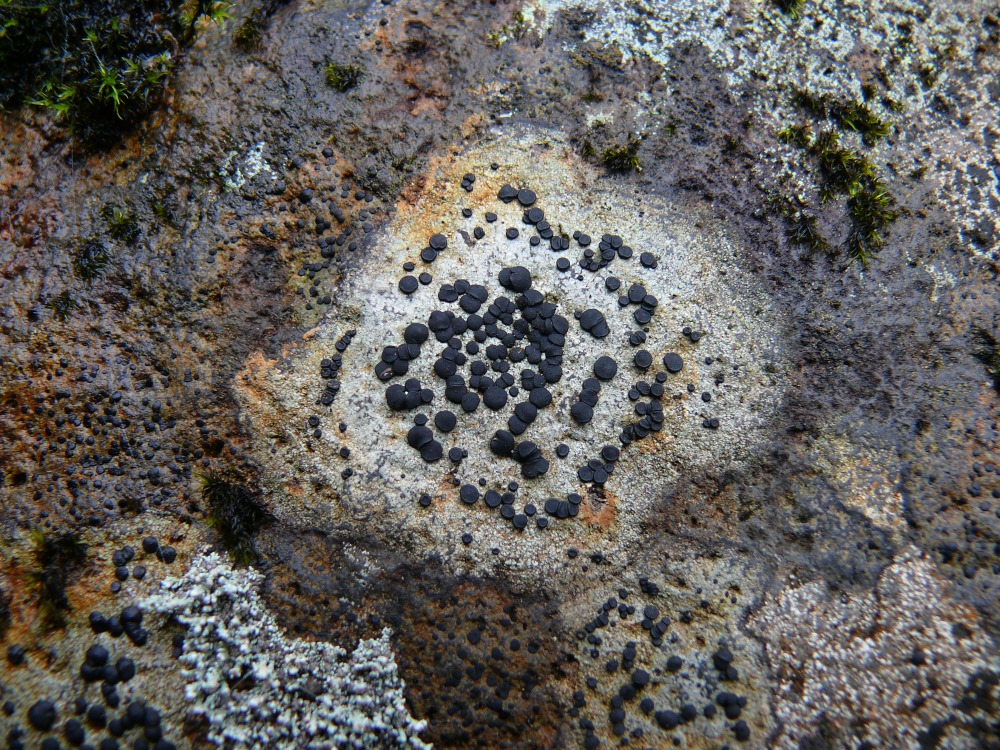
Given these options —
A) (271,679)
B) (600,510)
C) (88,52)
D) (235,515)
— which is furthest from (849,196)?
(88,52)

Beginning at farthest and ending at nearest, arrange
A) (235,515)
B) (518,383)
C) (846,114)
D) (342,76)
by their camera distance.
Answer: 1. (846,114)
2. (342,76)
3. (518,383)
4. (235,515)

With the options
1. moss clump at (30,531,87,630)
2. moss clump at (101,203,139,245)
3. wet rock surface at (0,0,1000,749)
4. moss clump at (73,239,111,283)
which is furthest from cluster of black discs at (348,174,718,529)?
moss clump at (30,531,87,630)

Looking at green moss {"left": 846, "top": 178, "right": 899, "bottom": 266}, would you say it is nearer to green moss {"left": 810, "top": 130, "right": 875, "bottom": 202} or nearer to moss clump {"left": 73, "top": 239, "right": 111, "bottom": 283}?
green moss {"left": 810, "top": 130, "right": 875, "bottom": 202}

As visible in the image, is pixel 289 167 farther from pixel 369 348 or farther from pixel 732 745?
pixel 732 745

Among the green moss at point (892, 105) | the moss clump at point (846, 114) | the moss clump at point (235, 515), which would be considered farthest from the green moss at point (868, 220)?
the moss clump at point (235, 515)

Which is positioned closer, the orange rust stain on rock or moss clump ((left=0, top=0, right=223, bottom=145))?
the orange rust stain on rock

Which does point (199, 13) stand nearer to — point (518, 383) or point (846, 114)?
point (518, 383)
